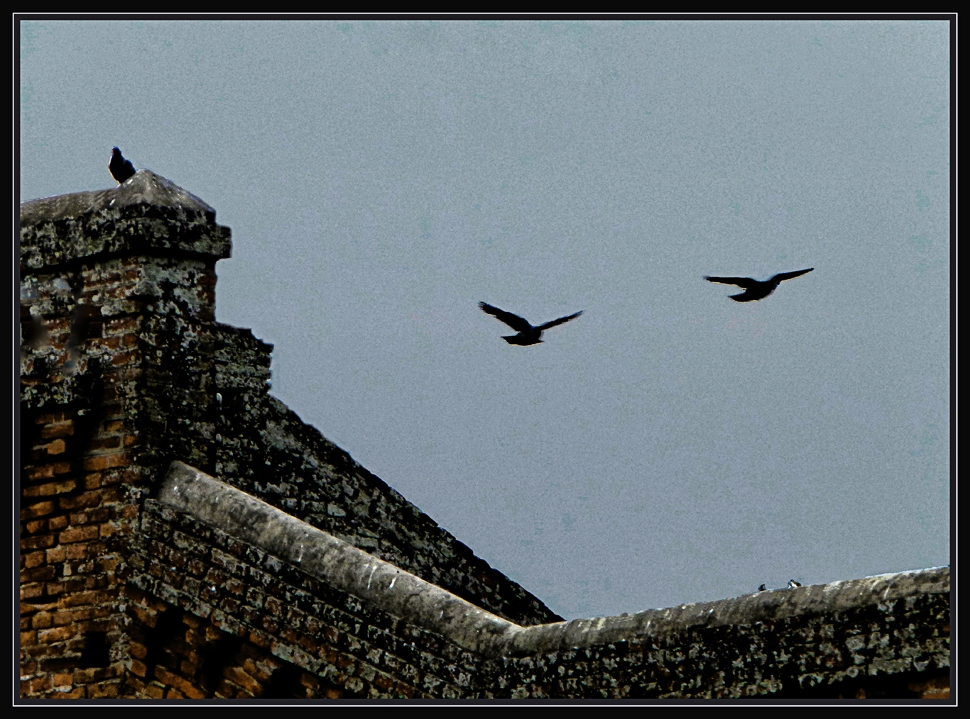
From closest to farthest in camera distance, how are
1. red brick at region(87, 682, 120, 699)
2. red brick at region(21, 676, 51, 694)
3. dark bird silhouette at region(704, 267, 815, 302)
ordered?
red brick at region(87, 682, 120, 699)
red brick at region(21, 676, 51, 694)
dark bird silhouette at region(704, 267, 815, 302)

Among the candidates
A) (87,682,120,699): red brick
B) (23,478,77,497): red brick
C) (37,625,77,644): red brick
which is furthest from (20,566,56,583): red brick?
(87,682,120,699): red brick

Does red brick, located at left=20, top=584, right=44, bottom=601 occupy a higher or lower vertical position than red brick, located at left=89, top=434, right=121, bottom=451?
lower

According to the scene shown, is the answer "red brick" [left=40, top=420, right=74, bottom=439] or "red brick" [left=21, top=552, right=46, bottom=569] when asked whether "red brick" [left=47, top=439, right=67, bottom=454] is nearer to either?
"red brick" [left=40, top=420, right=74, bottom=439]

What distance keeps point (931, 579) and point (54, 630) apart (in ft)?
Result: 13.6

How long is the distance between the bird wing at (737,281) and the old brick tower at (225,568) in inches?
87.8

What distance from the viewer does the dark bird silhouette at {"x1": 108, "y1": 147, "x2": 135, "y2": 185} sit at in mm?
9031

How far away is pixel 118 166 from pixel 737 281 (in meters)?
3.59

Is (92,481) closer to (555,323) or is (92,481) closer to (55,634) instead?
(55,634)

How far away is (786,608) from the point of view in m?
6.03

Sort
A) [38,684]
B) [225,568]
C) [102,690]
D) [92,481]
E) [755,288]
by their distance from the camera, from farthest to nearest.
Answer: [755,288] → [92,481] → [38,684] → [102,690] → [225,568]

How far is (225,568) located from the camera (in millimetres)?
7215

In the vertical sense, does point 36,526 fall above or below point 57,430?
below

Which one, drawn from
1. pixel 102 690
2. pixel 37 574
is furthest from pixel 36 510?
pixel 102 690

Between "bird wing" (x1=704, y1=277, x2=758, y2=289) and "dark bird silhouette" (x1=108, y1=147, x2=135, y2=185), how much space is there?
3.38 meters
